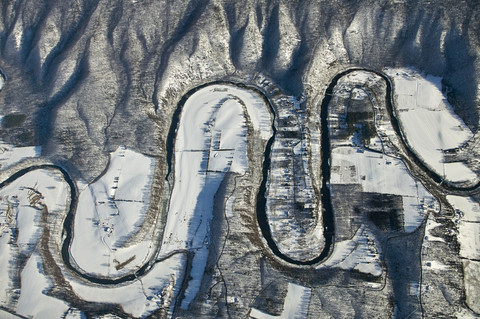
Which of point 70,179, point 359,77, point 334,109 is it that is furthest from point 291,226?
point 70,179

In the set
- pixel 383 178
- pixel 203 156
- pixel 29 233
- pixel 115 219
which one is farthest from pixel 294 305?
pixel 29 233

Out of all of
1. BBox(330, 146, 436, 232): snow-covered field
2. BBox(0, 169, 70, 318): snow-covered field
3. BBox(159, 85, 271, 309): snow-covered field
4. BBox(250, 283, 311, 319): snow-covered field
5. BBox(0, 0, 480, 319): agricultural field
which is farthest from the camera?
BBox(159, 85, 271, 309): snow-covered field

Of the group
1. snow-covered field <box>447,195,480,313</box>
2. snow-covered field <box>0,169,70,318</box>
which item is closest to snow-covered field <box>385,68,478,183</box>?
snow-covered field <box>447,195,480,313</box>

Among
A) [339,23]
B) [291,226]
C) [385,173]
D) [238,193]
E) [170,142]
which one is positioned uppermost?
[339,23]

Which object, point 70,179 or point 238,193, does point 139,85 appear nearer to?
point 70,179

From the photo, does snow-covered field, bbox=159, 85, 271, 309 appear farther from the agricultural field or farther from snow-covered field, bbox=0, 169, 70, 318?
snow-covered field, bbox=0, 169, 70, 318

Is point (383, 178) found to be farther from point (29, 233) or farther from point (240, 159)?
point (29, 233)

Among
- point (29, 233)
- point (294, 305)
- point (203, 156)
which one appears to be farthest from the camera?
point (203, 156)
